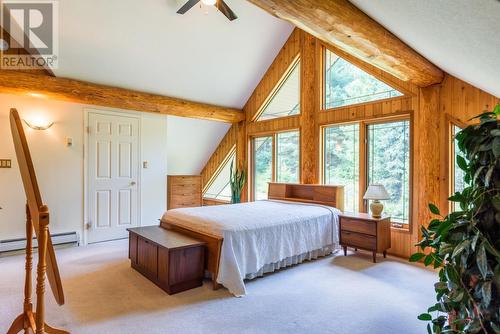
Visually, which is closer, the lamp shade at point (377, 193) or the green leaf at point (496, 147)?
the green leaf at point (496, 147)

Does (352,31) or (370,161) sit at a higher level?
(352,31)

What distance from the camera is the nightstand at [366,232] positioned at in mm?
3836

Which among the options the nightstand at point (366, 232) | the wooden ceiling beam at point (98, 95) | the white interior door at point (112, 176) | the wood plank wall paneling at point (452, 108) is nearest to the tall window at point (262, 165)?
the wooden ceiling beam at point (98, 95)

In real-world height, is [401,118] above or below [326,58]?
below

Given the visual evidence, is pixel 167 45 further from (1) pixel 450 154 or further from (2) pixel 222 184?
(1) pixel 450 154

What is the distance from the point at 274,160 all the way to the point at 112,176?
3182 millimetres

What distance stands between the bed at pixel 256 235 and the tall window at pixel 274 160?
1.31m

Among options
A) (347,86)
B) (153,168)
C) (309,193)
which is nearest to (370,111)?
(347,86)

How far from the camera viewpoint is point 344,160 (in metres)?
4.92

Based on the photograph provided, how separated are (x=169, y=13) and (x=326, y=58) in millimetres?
2788

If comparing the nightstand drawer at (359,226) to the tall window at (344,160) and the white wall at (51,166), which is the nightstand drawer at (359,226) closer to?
the tall window at (344,160)

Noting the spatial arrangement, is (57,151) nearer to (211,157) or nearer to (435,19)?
(211,157)

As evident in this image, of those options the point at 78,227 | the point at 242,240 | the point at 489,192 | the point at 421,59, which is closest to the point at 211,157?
the point at 78,227

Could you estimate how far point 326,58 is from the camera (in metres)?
5.23
